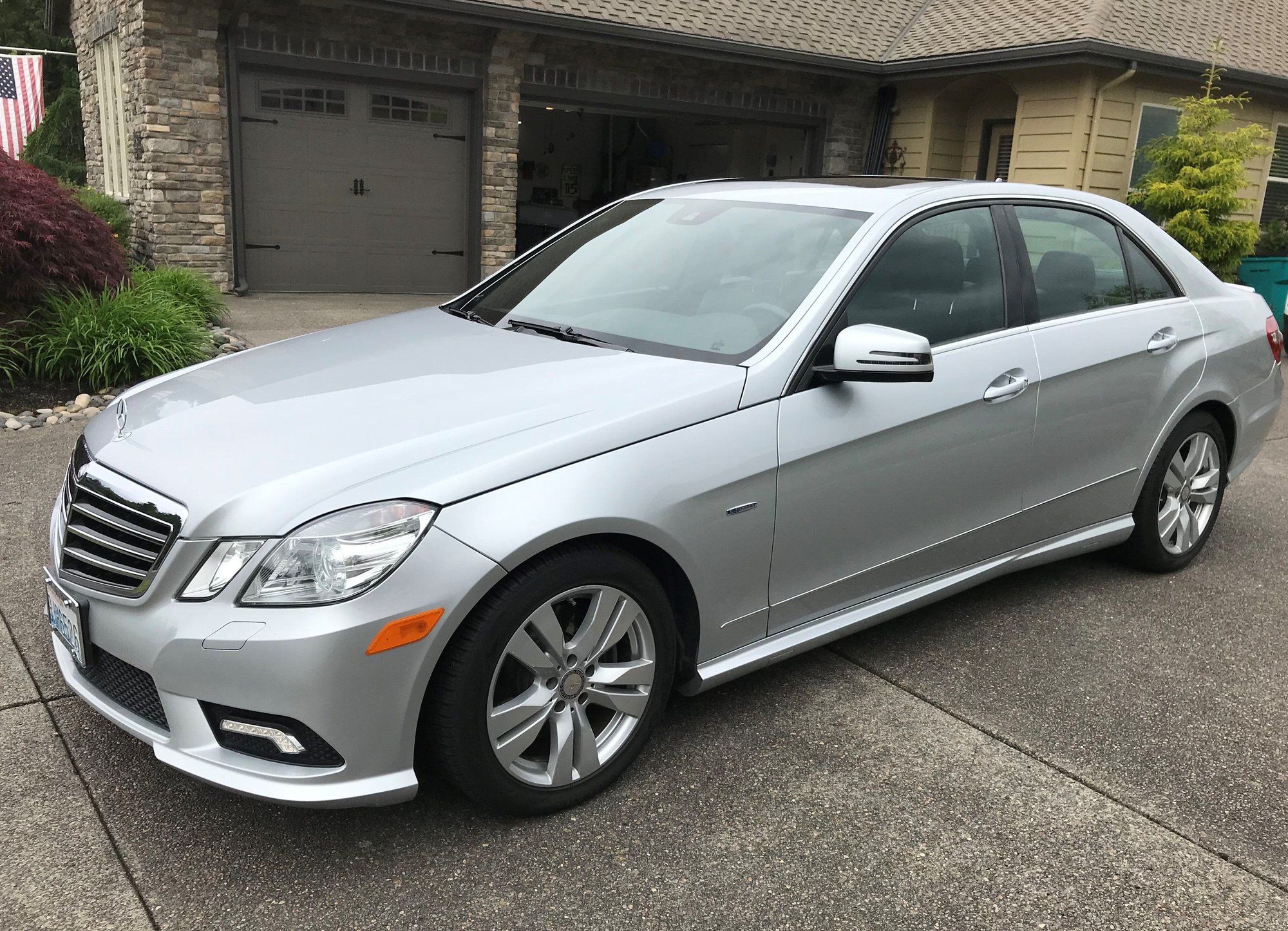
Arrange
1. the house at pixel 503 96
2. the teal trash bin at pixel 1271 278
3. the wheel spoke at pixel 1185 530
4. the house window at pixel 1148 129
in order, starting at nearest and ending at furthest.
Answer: the wheel spoke at pixel 1185 530 → the house at pixel 503 96 → the teal trash bin at pixel 1271 278 → the house window at pixel 1148 129

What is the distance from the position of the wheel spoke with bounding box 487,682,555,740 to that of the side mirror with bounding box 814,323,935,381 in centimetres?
126

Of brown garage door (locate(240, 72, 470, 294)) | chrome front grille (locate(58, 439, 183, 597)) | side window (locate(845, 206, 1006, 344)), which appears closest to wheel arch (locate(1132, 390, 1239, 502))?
side window (locate(845, 206, 1006, 344))

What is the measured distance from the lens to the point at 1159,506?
4.54 m

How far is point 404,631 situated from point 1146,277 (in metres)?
3.49

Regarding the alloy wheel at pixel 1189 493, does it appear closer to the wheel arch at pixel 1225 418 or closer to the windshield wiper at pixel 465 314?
the wheel arch at pixel 1225 418

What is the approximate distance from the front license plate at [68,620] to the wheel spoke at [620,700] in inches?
49.8

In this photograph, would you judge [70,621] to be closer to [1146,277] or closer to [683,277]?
[683,277]

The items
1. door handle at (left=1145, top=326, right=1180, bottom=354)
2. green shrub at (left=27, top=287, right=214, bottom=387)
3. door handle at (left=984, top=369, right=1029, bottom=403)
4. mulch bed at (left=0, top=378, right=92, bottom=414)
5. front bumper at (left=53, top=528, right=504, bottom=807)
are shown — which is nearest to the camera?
front bumper at (left=53, top=528, right=504, bottom=807)

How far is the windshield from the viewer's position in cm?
334

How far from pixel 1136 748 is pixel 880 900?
3.97 feet

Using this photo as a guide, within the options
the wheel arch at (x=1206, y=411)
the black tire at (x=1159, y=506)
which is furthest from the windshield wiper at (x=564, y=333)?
the black tire at (x=1159, y=506)

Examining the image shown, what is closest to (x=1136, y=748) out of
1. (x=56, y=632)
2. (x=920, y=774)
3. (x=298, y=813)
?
(x=920, y=774)

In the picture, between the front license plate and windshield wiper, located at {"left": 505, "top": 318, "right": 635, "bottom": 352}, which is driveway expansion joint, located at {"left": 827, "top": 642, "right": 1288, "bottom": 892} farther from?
the front license plate

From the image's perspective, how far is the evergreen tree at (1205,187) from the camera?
470 inches
